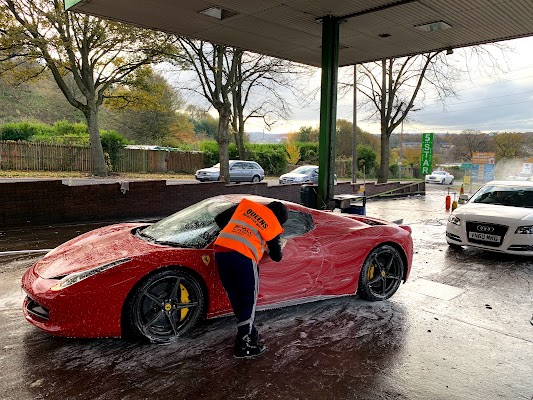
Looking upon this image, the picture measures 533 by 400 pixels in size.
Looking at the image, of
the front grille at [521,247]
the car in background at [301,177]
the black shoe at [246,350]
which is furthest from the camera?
the car in background at [301,177]

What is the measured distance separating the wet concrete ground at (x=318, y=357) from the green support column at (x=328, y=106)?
143 inches

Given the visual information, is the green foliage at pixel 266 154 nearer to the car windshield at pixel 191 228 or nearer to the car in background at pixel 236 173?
the car in background at pixel 236 173

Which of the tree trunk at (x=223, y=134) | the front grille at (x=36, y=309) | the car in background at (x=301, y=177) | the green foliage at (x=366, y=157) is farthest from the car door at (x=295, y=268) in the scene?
the green foliage at (x=366, y=157)

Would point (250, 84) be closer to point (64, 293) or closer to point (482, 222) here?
point (482, 222)

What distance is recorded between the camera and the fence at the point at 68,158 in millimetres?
25109

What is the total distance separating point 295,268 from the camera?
4461 mm

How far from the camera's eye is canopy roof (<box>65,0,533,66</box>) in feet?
25.4

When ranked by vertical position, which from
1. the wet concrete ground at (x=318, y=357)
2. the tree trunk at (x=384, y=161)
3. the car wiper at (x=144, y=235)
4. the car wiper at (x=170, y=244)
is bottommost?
the wet concrete ground at (x=318, y=357)

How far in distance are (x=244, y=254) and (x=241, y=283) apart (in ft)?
0.89

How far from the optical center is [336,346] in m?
3.93

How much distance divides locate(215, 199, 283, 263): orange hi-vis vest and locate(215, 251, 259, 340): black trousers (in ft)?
0.27

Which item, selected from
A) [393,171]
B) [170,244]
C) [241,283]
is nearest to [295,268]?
[241,283]

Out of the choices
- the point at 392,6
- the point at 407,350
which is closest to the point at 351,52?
the point at 392,6

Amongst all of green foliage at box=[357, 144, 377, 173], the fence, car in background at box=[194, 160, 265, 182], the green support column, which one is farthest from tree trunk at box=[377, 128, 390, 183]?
the green support column
